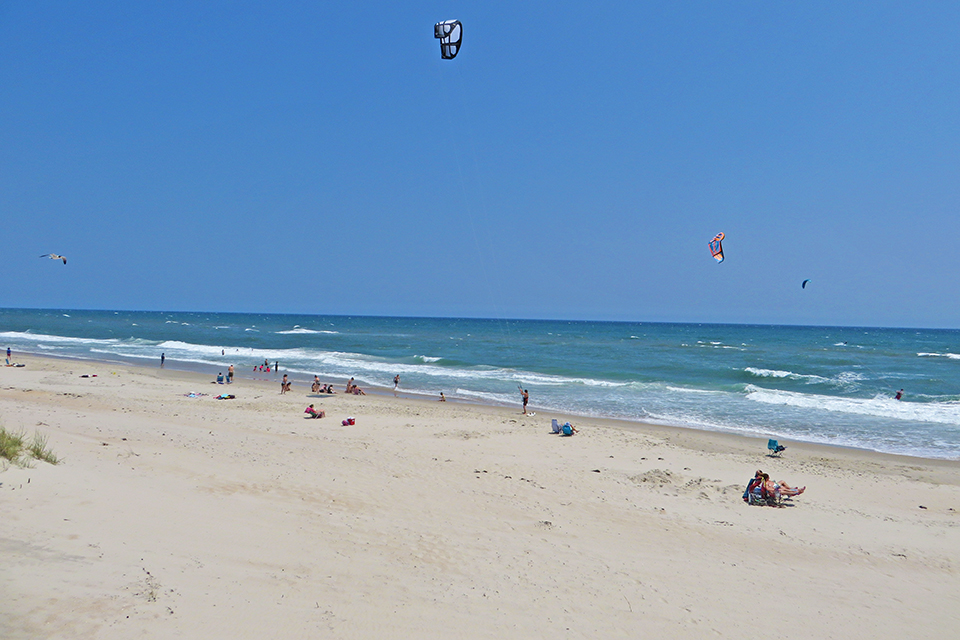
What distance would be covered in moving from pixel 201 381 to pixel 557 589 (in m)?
23.7

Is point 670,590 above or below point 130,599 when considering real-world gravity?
below

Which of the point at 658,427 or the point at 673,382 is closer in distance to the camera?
the point at 658,427

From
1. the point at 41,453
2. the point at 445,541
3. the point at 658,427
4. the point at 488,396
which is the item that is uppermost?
the point at 41,453

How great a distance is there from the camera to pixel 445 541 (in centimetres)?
683

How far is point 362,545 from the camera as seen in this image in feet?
21.0

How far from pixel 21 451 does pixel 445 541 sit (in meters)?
5.42

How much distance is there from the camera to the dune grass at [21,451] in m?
6.68

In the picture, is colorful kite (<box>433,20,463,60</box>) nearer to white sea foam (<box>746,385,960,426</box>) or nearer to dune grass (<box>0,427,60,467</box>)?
dune grass (<box>0,427,60,467</box>)

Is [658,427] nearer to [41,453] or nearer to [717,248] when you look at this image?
[717,248]

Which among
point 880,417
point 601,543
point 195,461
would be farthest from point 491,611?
point 880,417

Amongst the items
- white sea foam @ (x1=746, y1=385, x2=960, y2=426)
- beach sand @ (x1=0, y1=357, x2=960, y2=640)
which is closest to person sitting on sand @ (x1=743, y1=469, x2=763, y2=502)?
beach sand @ (x1=0, y1=357, x2=960, y2=640)

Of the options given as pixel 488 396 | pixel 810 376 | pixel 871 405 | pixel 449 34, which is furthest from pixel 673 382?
pixel 449 34

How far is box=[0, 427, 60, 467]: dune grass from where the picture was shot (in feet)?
21.9

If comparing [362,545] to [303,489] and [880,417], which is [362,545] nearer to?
[303,489]
